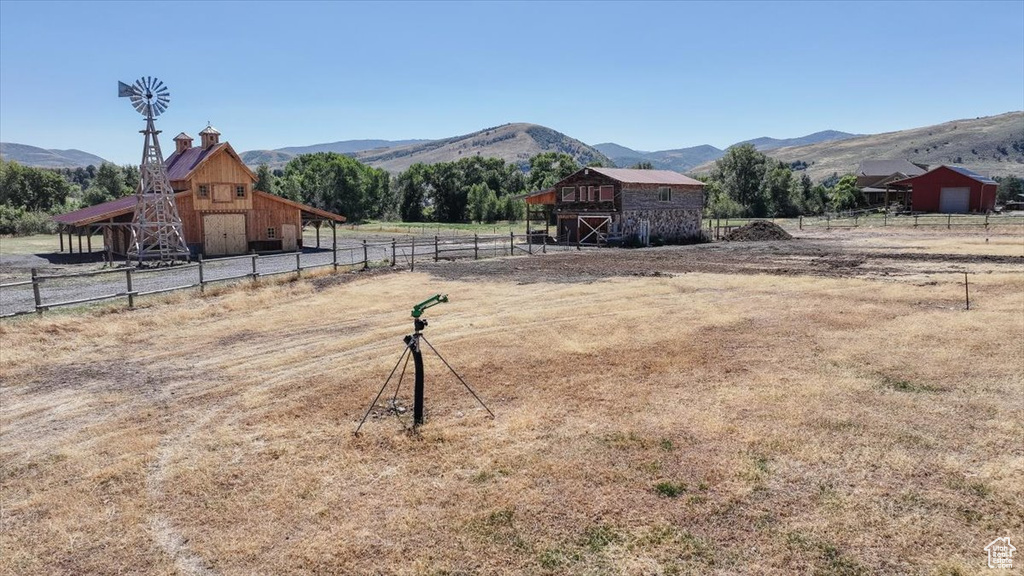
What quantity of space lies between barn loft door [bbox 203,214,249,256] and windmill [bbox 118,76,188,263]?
10.8 feet

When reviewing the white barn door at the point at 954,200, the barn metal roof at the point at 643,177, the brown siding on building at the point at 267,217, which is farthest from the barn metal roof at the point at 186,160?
the white barn door at the point at 954,200

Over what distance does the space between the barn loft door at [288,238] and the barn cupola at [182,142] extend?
35.4 ft

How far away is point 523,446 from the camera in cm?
880

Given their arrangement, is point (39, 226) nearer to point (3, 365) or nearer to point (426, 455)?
point (3, 365)

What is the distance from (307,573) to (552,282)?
20.3 meters

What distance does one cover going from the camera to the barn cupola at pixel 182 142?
46.8 m

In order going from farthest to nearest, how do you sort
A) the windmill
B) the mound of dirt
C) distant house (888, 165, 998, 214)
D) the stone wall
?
distant house (888, 165, 998, 214) < the mound of dirt < the stone wall < the windmill

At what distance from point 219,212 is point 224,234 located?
1388 millimetres

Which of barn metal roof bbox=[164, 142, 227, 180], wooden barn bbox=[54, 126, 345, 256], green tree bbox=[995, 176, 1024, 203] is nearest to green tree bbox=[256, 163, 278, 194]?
barn metal roof bbox=[164, 142, 227, 180]

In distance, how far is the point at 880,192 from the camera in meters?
86.2

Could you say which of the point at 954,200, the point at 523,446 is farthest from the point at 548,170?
the point at 523,446

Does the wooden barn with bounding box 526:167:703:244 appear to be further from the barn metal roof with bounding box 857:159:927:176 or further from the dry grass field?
the barn metal roof with bounding box 857:159:927:176

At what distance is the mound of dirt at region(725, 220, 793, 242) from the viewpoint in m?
50.5

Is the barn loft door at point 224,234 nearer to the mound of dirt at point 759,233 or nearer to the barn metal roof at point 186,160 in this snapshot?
the barn metal roof at point 186,160
